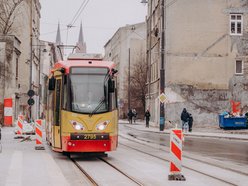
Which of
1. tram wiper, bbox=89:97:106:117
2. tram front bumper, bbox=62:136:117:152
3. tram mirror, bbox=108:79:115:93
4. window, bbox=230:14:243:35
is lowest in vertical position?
tram front bumper, bbox=62:136:117:152

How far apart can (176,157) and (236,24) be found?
1508 inches

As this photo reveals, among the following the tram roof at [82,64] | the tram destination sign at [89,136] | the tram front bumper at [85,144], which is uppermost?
the tram roof at [82,64]

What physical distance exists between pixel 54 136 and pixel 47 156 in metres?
0.86

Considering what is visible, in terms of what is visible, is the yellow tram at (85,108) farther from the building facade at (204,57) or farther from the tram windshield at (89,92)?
the building facade at (204,57)

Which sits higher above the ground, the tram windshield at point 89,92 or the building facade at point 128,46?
the building facade at point 128,46

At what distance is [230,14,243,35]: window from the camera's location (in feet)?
161

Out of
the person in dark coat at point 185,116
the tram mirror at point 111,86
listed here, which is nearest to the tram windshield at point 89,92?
the tram mirror at point 111,86

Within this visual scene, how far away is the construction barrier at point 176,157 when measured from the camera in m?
12.3

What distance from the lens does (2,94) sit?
46656mm

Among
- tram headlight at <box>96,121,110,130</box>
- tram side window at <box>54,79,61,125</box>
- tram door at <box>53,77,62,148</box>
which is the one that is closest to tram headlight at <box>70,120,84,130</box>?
tram headlight at <box>96,121,110,130</box>

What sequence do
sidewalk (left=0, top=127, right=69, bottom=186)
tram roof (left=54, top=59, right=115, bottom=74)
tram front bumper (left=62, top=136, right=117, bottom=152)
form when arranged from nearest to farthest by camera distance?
sidewalk (left=0, top=127, right=69, bottom=186), tram front bumper (left=62, top=136, right=117, bottom=152), tram roof (left=54, top=59, right=115, bottom=74)

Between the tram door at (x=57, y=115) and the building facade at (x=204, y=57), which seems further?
the building facade at (x=204, y=57)

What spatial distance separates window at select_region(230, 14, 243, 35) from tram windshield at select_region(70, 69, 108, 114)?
110ft

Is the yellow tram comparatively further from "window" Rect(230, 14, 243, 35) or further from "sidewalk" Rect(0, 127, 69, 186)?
"window" Rect(230, 14, 243, 35)
